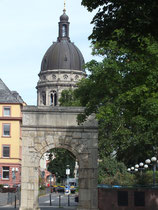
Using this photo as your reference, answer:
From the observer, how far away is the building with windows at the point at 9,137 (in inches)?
2702

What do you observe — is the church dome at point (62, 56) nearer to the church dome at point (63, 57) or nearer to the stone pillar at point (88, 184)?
the church dome at point (63, 57)

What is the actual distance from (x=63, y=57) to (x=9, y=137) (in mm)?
79559

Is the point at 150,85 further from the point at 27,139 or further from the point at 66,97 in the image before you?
the point at 66,97

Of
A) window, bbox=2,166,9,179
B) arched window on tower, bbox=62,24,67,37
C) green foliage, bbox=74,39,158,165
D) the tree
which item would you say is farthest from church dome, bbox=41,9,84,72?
the tree

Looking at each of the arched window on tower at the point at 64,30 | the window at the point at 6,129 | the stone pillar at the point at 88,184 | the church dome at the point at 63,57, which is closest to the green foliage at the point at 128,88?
the stone pillar at the point at 88,184

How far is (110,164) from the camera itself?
135ft

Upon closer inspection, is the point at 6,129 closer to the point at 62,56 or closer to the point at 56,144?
the point at 56,144

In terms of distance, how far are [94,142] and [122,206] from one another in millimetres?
3900

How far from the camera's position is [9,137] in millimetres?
69312

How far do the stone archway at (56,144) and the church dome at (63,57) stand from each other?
11737 centimetres

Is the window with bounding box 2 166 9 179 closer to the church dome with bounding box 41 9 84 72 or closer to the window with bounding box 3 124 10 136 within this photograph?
the window with bounding box 3 124 10 136

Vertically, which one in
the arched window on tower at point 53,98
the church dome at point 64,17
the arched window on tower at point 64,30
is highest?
the church dome at point 64,17

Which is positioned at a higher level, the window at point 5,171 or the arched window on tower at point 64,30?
the arched window on tower at point 64,30

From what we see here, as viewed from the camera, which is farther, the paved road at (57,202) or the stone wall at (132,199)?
the paved road at (57,202)
